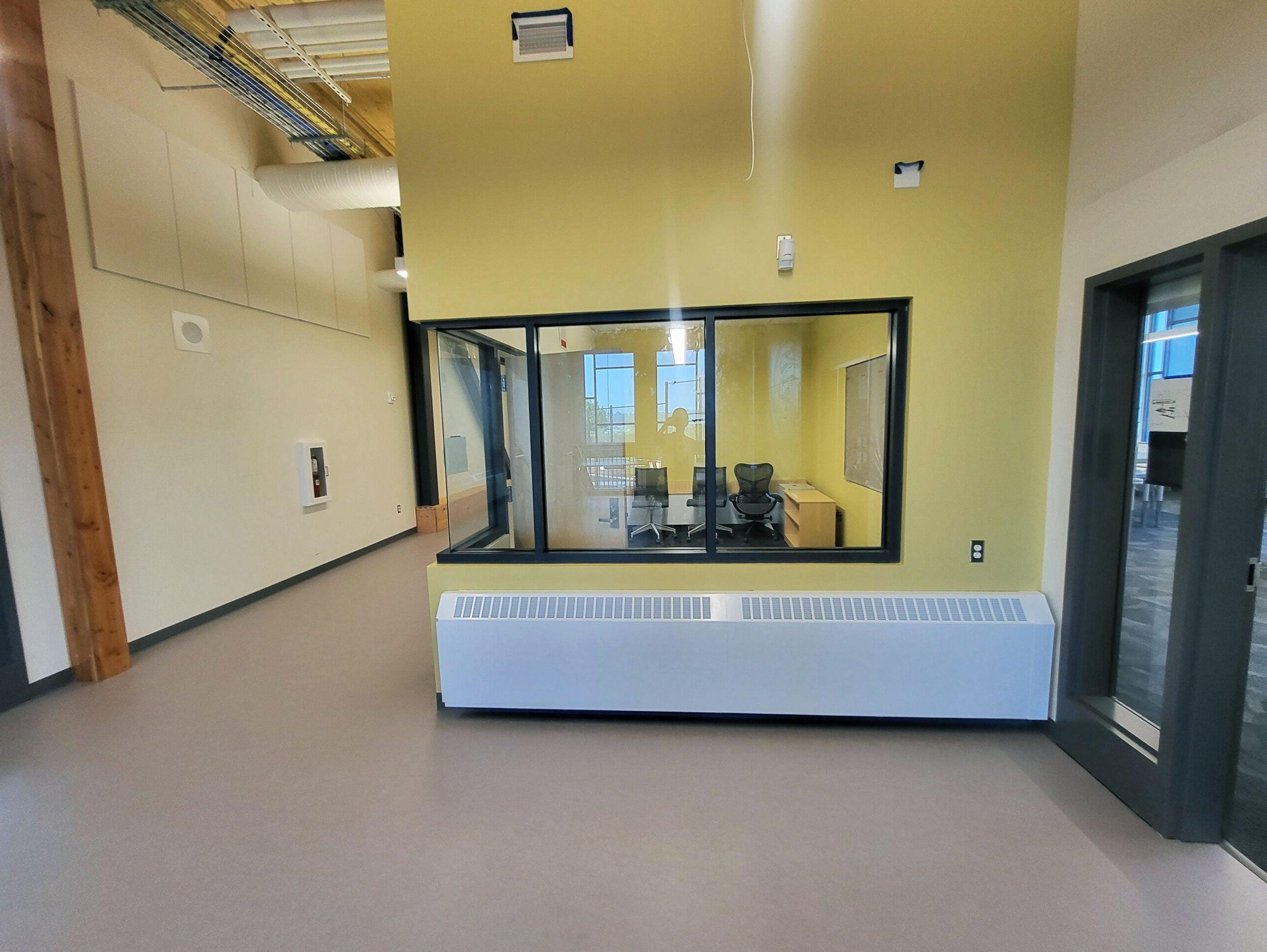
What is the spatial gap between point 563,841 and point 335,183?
18.0 ft

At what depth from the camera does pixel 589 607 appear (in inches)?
99.3

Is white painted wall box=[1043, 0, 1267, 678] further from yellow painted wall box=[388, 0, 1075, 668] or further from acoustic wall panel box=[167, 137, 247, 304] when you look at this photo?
acoustic wall panel box=[167, 137, 247, 304]

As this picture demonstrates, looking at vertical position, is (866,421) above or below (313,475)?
above

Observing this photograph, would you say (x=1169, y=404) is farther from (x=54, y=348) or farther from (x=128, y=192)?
(x=128, y=192)

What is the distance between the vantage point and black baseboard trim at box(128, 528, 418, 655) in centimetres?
359

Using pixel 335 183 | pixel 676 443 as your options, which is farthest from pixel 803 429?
pixel 335 183

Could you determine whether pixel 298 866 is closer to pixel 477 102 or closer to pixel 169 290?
pixel 477 102

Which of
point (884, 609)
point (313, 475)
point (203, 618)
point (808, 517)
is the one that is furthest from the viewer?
point (313, 475)

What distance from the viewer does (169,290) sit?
3.74 meters

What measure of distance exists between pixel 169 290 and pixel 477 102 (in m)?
3.24

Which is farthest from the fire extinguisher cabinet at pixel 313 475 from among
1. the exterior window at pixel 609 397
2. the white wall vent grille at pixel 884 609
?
the white wall vent grille at pixel 884 609

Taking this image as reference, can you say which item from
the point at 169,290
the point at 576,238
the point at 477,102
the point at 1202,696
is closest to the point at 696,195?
the point at 576,238

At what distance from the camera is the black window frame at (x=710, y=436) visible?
242cm

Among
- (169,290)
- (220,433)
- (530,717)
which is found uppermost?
(169,290)
